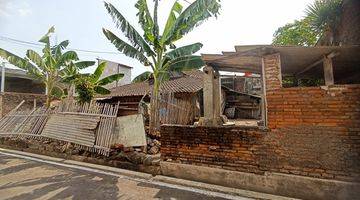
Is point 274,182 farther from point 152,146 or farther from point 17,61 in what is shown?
point 17,61

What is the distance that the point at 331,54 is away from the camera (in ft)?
17.0

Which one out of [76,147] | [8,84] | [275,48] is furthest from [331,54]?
[8,84]

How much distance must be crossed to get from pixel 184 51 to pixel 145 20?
6.23 ft

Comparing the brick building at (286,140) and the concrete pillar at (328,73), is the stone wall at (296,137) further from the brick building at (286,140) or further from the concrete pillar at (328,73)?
the concrete pillar at (328,73)

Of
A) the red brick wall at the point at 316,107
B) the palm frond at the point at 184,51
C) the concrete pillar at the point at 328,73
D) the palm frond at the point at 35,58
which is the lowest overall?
the red brick wall at the point at 316,107

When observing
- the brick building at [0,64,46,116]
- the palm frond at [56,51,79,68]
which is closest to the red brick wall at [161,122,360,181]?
the palm frond at [56,51,79,68]

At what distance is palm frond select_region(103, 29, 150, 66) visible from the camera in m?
8.70

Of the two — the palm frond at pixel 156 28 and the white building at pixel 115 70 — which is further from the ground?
the white building at pixel 115 70

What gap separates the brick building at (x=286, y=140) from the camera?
446cm

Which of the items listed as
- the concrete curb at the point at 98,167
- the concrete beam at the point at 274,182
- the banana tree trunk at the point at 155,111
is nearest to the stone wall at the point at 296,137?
the concrete beam at the point at 274,182

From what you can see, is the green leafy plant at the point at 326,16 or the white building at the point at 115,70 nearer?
the green leafy plant at the point at 326,16

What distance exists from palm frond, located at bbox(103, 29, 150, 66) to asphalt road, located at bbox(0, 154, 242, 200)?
4296 millimetres

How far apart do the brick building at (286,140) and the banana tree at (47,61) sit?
8.24 meters

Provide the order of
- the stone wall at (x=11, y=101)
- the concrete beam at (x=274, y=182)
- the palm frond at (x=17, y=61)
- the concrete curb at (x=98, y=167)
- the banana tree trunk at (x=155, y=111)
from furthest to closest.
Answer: the stone wall at (x=11, y=101) → the palm frond at (x=17, y=61) → the banana tree trunk at (x=155, y=111) → the concrete curb at (x=98, y=167) → the concrete beam at (x=274, y=182)
